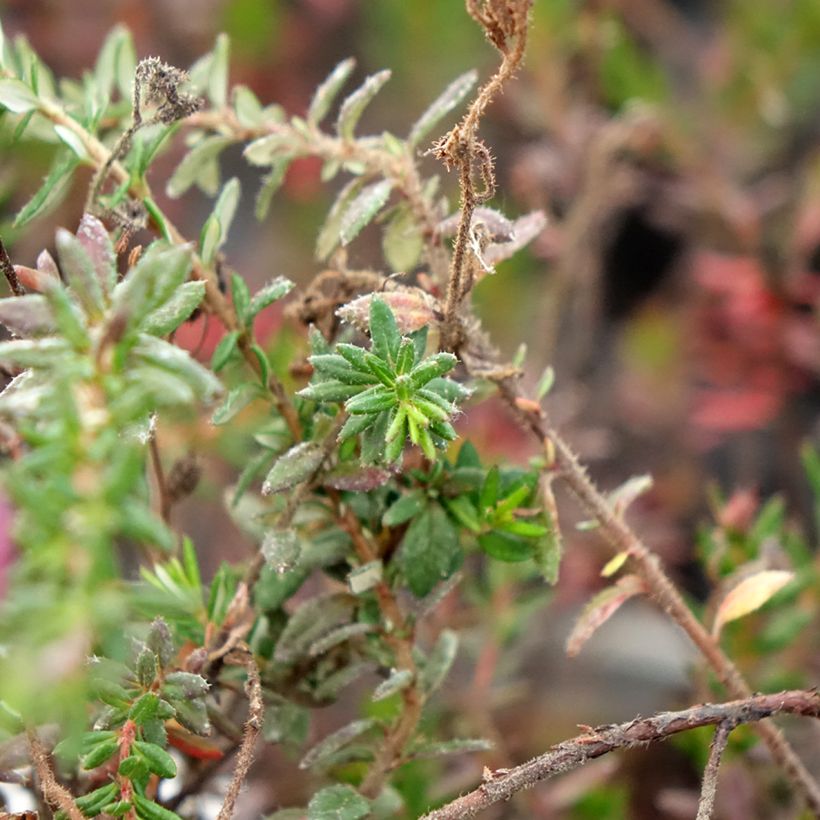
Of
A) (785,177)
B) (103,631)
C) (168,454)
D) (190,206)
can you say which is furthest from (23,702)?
(785,177)

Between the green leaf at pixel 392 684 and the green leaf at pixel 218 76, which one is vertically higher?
the green leaf at pixel 218 76

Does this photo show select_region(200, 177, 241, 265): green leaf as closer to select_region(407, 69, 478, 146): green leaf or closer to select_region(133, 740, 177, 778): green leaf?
select_region(407, 69, 478, 146): green leaf

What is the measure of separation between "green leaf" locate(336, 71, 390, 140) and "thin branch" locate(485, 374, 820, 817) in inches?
8.1

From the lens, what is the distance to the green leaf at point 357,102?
0.67m

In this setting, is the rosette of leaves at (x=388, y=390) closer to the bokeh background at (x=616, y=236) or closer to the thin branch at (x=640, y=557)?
the thin branch at (x=640, y=557)

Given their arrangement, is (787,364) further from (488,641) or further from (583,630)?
(583,630)

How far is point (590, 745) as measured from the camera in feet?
1.89

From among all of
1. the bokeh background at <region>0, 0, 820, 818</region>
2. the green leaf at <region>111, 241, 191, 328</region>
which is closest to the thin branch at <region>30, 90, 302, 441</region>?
the green leaf at <region>111, 241, 191, 328</region>

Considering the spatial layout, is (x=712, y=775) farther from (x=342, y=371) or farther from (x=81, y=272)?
(x=81, y=272)

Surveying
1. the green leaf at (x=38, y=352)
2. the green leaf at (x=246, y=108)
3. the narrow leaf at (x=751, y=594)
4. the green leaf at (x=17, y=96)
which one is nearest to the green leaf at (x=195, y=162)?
the green leaf at (x=246, y=108)

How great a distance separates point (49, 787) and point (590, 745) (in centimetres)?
29

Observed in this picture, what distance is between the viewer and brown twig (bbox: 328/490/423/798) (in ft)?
2.22

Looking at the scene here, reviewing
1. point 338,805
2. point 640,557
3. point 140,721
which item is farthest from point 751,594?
point 140,721

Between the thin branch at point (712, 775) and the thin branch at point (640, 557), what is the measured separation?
0.12 meters
